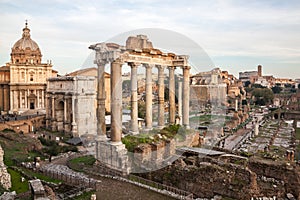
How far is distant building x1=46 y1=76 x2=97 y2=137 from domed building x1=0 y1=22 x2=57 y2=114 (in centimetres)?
907

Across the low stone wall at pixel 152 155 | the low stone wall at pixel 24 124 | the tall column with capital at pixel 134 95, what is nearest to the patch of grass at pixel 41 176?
the low stone wall at pixel 152 155

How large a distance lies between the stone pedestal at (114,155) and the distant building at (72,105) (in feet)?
59.1

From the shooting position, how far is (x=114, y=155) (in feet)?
55.4

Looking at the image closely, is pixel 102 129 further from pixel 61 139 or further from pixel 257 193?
pixel 61 139

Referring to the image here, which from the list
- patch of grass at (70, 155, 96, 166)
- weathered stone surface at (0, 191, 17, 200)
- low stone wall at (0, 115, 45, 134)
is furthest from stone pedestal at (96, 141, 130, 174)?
low stone wall at (0, 115, 45, 134)

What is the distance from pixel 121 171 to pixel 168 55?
10068mm

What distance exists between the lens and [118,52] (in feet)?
55.9

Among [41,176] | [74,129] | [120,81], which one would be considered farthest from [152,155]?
[74,129]

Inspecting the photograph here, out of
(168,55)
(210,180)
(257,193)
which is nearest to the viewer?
(257,193)

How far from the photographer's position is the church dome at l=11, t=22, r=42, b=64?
47.6 metres

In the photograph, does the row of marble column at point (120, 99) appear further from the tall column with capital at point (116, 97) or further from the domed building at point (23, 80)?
the domed building at point (23, 80)

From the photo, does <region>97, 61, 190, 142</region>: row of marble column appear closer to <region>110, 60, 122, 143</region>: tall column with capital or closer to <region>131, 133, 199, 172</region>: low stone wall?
<region>110, 60, 122, 143</region>: tall column with capital

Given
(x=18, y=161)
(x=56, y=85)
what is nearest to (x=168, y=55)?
(x=18, y=161)

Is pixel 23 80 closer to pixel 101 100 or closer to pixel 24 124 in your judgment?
pixel 24 124
